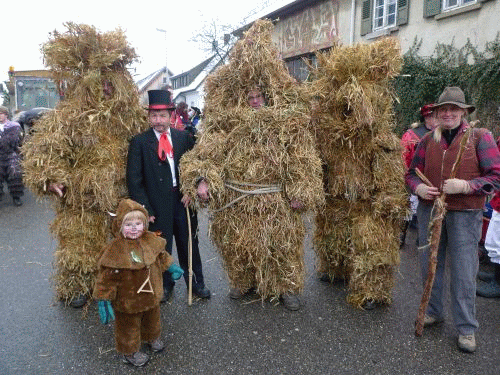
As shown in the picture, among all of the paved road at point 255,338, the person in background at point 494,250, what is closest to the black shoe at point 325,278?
the paved road at point 255,338

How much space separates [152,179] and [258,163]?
995mm

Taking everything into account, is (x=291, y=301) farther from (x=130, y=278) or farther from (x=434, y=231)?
(x=130, y=278)

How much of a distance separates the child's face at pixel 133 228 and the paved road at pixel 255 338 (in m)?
1.00

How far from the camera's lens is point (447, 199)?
3102mm

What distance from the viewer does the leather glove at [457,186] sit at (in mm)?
2879

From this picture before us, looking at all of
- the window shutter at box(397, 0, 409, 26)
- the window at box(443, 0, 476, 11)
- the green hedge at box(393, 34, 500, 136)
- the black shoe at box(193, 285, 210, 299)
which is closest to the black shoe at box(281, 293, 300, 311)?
the black shoe at box(193, 285, 210, 299)

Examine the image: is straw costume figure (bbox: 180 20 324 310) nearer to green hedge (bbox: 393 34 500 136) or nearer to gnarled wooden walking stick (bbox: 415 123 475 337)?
gnarled wooden walking stick (bbox: 415 123 475 337)

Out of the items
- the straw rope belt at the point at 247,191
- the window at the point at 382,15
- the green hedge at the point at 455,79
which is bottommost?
the straw rope belt at the point at 247,191

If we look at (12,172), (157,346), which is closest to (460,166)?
(157,346)

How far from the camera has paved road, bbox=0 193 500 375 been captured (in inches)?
116

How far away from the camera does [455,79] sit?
8719mm

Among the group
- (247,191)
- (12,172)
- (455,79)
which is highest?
(455,79)

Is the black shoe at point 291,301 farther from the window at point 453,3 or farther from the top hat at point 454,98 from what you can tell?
the window at point 453,3

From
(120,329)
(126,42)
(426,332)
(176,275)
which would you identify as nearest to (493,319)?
(426,332)
